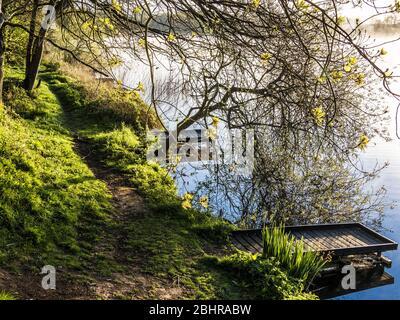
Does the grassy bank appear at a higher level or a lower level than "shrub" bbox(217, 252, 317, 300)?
higher

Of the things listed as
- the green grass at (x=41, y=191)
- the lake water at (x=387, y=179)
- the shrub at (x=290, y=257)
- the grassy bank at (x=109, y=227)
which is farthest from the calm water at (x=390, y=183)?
the green grass at (x=41, y=191)

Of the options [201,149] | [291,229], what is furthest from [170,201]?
[201,149]

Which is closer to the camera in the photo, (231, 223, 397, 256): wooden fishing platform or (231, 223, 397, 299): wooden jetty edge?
(231, 223, 397, 256): wooden fishing platform

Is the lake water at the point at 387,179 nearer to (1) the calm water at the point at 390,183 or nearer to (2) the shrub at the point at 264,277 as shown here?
(1) the calm water at the point at 390,183

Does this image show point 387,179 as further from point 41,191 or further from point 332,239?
point 41,191

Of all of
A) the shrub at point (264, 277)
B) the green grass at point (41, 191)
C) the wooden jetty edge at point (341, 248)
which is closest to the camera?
the green grass at point (41, 191)

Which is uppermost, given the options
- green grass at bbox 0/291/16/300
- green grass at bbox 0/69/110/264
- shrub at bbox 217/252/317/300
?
green grass at bbox 0/69/110/264

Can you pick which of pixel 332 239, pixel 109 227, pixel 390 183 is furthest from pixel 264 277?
pixel 390 183

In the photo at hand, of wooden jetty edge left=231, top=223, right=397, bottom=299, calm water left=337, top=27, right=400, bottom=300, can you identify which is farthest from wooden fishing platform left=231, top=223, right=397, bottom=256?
calm water left=337, top=27, right=400, bottom=300

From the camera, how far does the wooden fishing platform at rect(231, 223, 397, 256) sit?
770cm

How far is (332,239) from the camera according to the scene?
870 centimetres

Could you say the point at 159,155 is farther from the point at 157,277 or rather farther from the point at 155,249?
the point at 157,277

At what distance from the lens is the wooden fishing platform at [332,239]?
770cm

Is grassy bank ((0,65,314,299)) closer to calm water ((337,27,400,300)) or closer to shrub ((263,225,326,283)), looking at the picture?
shrub ((263,225,326,283))
